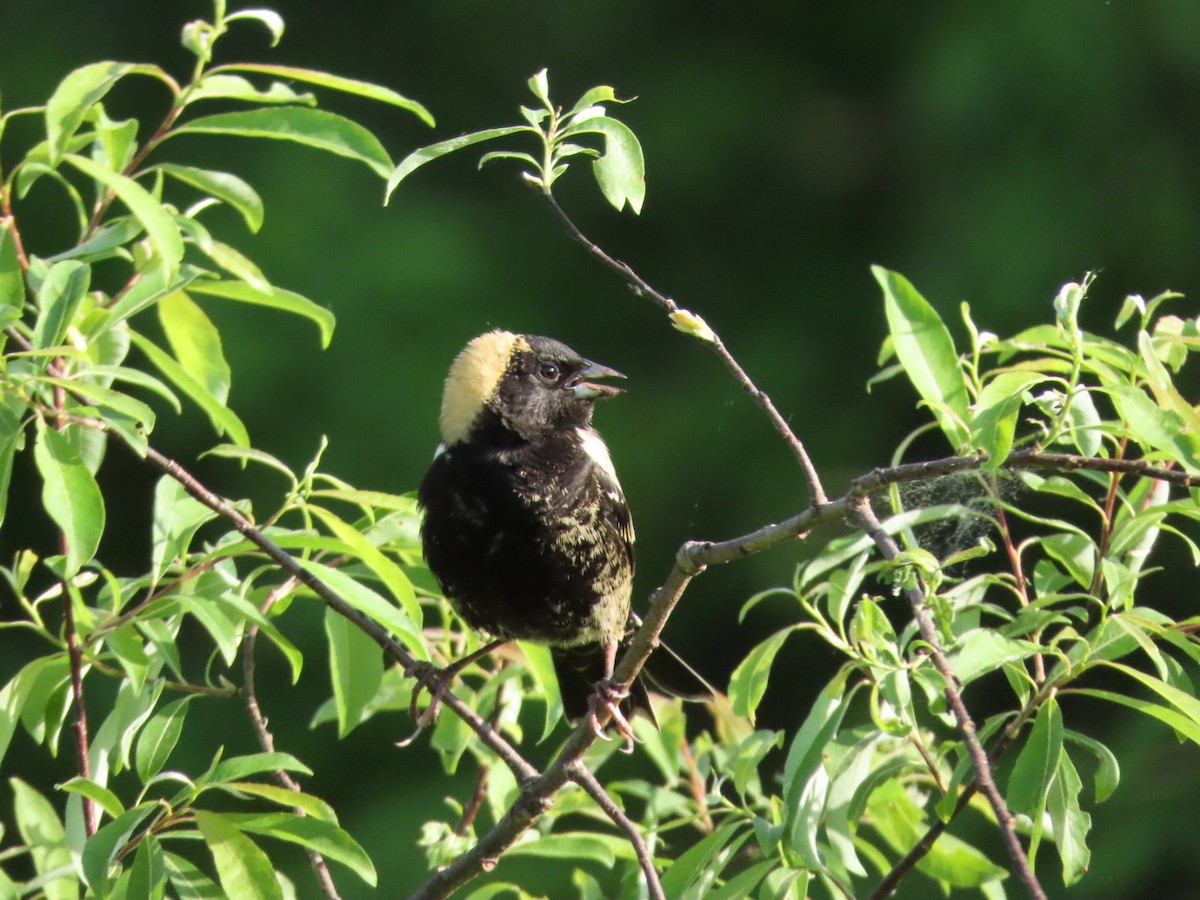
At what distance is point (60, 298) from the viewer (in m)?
1.52

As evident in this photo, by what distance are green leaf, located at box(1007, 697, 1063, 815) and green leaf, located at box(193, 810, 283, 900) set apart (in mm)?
752

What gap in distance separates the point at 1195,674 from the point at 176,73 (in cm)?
516

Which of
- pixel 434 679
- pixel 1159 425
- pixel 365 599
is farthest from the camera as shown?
pixel 434 679

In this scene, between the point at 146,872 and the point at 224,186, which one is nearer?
the point at 146,872

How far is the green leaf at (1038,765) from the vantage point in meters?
1.42

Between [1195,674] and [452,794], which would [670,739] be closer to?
[1195,674]

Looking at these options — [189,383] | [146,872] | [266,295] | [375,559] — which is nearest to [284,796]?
[146,872]

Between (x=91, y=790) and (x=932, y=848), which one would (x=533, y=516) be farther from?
(x=91, y=790)

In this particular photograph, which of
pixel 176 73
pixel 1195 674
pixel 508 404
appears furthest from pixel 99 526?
pixel 176 73

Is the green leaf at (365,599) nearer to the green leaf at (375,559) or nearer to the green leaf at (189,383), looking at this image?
the green leaf at (375,559)

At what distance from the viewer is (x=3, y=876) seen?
1520 millimetres

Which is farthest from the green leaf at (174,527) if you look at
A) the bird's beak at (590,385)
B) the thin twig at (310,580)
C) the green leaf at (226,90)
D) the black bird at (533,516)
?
the bird's beak at (590,385)

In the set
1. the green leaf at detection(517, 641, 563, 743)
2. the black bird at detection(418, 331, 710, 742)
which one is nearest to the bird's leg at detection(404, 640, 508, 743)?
the green leaf at detection(517, 641, 563, 743)

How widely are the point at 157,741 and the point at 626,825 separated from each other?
527 mm
